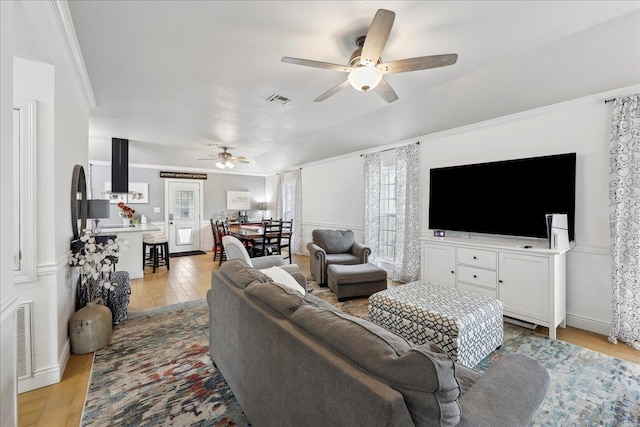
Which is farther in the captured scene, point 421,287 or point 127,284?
point 127,284

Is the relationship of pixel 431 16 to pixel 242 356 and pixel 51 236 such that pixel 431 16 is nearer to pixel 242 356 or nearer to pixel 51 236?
pixel 242 356

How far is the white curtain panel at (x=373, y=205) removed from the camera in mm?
5406

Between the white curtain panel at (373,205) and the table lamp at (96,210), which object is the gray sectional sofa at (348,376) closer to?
the table lamp at (96,210)

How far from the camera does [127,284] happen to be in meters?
3.22

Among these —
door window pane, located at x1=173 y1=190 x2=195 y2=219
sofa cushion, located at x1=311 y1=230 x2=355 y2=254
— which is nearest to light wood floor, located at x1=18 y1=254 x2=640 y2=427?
sofa cushion, located at x1=311 y1=230 x2=355 y2=254

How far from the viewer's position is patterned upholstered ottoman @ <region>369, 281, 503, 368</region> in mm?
2168

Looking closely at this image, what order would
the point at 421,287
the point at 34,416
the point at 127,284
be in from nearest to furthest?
the point at 34,416, the point at 421,287, the point at 127,284

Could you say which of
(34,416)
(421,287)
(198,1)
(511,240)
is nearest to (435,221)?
(511,240)

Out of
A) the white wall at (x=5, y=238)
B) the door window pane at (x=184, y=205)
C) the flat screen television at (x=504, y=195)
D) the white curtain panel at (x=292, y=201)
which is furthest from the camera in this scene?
the door window pane at (x=184, y=205)

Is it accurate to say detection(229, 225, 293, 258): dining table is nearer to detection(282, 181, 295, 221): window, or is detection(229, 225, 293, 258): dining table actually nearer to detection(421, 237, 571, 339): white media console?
detection(282, 181, 295, 221): window

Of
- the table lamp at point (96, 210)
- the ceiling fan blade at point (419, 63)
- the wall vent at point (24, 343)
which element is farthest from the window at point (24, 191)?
the ceiling fan blade at point (419, 63)

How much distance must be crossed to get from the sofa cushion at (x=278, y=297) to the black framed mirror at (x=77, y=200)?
93.1 inches

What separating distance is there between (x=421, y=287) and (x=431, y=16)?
96.2 inches

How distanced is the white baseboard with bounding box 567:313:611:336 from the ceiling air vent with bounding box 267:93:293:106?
427 cm
